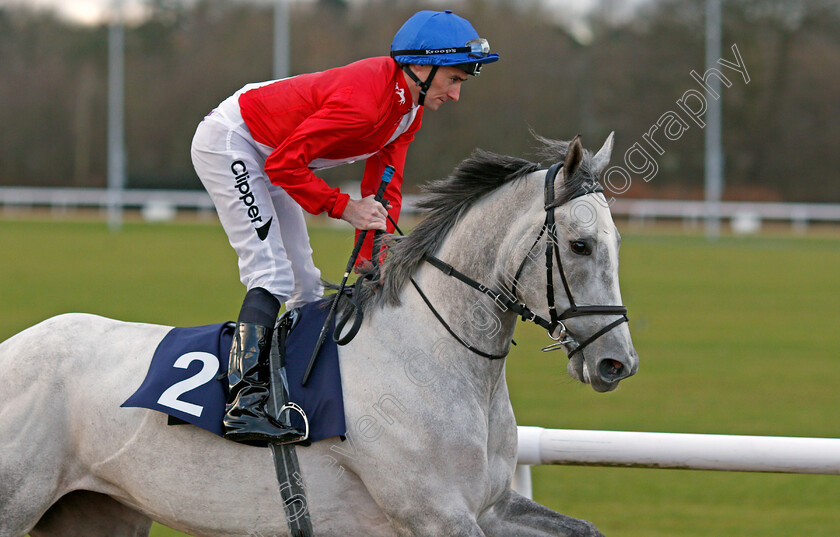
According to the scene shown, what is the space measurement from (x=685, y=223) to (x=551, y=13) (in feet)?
49.0

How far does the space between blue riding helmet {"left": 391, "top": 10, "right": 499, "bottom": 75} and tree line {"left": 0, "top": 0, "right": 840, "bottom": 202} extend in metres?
32.0

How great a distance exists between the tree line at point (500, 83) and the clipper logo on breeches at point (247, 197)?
32162 millimetres

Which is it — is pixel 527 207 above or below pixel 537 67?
below

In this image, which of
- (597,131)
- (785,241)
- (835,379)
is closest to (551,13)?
(597,131)

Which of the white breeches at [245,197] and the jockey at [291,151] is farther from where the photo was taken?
the white breeches at [245,197]

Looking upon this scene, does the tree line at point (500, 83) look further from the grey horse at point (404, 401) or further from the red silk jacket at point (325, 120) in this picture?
the grey horse at point (404, 401)

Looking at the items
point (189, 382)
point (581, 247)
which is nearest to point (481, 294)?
point (581, 247)

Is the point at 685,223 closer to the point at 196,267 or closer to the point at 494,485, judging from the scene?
the point at 196,267

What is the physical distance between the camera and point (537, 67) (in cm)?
4072

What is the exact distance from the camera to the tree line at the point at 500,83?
122 feet

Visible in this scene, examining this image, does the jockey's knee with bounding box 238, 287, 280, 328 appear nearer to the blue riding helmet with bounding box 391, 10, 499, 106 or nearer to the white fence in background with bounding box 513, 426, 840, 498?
the blue riding helmet with bounding box 391, 10, 499, 106

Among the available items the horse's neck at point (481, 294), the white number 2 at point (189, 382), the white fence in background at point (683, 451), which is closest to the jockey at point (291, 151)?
the white number 2 at point (189, 382)

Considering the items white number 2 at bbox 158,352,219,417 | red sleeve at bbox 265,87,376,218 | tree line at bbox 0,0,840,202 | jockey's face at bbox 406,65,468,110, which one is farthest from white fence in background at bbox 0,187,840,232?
white number 2 at bbox 158,352,219,417

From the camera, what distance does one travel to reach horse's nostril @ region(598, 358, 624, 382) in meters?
3.04
